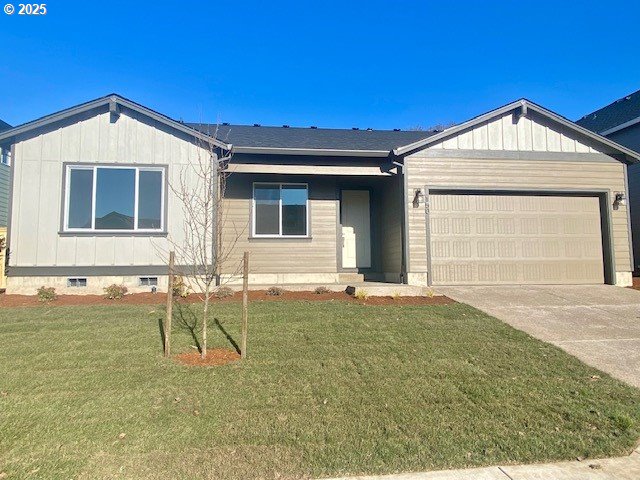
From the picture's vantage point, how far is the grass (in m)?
2.91

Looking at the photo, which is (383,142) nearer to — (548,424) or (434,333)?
(434,333)

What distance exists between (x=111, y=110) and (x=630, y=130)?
16462mm

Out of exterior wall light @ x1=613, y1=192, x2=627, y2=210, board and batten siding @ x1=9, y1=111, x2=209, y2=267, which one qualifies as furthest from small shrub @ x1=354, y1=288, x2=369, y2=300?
exterior wall light @ x1=613, y1=192, x2=627, y2=210

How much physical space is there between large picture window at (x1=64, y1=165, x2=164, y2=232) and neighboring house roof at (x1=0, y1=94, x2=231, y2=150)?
1.08m

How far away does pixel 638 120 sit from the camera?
1374 cm

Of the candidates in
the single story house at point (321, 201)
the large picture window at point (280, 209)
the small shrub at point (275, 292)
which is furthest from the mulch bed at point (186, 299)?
the large picture window at point (280, 209)

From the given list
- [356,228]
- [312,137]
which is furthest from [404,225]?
[312,137]

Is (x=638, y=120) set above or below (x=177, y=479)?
above

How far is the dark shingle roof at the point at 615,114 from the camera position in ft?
47.9

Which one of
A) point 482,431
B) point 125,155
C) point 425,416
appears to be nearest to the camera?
point 482,431

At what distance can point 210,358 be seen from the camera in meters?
4.92

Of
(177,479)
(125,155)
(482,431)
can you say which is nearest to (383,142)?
(125,155)

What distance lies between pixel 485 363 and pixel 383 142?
8.51 m

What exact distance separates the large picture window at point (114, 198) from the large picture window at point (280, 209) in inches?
100
